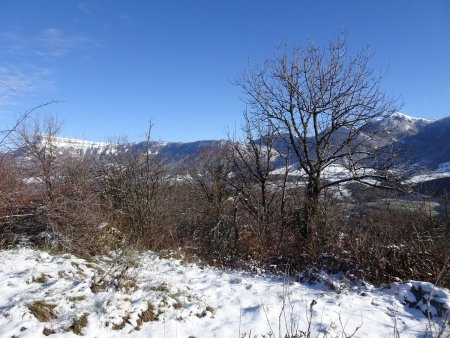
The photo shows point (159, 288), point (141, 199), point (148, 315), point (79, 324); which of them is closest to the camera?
point (79, 324)

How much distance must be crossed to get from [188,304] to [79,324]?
1578mm

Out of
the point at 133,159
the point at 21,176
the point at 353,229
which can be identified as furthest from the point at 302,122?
the point at 21,176

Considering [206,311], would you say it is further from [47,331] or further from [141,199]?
[141,199]

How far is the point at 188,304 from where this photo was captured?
5.42 meters

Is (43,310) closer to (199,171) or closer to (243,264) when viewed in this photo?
(243,264)

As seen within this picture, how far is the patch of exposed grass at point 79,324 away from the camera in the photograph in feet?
14.3

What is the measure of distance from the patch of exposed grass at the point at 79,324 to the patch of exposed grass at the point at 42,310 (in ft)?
1.00

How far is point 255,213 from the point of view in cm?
1187

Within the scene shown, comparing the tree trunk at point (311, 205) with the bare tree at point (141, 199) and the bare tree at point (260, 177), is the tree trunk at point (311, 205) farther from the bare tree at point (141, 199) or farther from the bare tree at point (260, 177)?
the bare tree at point (141, 199)

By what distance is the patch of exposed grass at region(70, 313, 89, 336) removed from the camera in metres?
4.34

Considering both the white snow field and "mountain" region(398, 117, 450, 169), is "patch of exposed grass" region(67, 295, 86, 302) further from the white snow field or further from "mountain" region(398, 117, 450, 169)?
"mountain" region(398, 117, 450, 169)

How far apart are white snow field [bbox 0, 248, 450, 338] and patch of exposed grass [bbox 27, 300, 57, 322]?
0.05 feet

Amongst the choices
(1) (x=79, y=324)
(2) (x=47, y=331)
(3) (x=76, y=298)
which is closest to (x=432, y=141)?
(3) (x=76, y=298)

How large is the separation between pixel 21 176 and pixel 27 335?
475 centimetres
